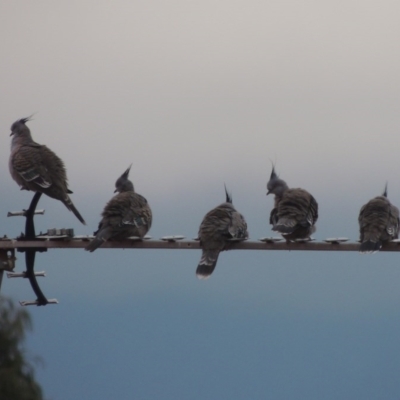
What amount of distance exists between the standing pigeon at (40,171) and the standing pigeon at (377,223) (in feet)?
11.3

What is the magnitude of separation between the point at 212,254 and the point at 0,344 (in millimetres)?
3643

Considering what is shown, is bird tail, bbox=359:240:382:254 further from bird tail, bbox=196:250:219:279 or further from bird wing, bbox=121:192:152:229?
bird wing, bbox=121:192:152:229

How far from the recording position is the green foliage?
576 inches

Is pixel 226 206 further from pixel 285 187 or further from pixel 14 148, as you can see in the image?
pixel 14 148

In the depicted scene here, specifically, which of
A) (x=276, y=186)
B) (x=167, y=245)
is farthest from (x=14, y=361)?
(x=276, y=186)

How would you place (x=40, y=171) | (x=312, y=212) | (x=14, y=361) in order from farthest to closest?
(x=40, y=171), (x=312, y=212), (x=14, y=361)

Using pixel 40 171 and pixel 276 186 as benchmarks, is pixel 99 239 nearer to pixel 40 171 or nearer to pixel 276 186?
pixel 40 171

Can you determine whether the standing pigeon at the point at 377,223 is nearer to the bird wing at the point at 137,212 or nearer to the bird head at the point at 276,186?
the bird head at the point at 276,186

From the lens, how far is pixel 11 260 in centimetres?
1783

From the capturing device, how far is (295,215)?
19.1 m

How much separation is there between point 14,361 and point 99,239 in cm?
321

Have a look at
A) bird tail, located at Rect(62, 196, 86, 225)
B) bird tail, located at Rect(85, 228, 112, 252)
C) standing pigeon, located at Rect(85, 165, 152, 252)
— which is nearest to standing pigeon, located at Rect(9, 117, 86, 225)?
bird tail, located at Rect(62, 196, 86, 225)

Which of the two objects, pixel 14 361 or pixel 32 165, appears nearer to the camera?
pixel 14 361

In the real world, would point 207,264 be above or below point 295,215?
below
